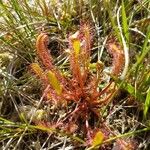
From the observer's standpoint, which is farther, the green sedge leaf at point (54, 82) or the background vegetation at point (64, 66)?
the background vegetation at point (64, 66)

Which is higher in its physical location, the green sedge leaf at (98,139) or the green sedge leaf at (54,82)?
the green sedge leaf at (54,82)

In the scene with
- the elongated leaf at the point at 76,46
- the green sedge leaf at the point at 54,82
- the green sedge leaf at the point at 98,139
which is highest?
the elongated leaf at the point at 76,46

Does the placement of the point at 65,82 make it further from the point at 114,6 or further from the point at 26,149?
the point at 114,6

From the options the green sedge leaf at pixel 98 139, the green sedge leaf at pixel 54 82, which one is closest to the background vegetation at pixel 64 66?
the green sedge leaf at pixel 98 139

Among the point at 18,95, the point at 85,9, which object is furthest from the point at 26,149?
the point at 85,9

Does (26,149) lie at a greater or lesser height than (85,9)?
lesser

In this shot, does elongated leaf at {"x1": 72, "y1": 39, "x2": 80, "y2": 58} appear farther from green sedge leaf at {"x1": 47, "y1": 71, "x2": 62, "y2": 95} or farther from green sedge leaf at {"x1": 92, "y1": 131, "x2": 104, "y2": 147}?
green sedge leaf at {"x1": 92, "y1": 131, "x2": 104, "y2": 147}

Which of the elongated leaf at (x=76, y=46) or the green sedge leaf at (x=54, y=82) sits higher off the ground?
the elongated leaf at (x=76, y=46)

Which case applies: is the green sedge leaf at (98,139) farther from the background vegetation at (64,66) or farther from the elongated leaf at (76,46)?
the elongated leaf at (76,46)
